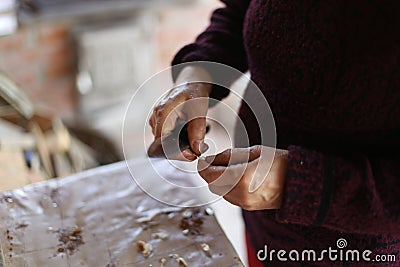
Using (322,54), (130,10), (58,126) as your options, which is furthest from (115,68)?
(322,54)

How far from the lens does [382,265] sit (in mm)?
726

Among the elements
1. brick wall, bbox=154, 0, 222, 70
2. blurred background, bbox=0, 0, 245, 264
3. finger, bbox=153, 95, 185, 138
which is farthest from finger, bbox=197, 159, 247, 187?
brick wall, bbox=154, 0, 222, 70

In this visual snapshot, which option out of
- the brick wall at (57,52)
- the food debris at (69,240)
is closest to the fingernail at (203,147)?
the food debris at (69,240)

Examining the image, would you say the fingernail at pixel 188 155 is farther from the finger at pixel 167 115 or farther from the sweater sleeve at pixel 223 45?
the sweater sleeve at pixel 223 45

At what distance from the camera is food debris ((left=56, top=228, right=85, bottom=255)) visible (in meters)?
0.71

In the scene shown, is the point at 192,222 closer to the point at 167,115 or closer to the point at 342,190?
the point at 167,115

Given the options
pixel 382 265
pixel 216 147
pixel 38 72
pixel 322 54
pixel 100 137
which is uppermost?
pixel 322 54

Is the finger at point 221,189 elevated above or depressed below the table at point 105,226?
above

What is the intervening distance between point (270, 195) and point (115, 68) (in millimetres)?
1364

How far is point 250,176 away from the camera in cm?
59

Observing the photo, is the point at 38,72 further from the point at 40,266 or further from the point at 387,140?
the point at 387,140

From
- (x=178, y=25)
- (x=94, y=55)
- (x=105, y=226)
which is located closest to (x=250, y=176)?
(x=105, y=226)

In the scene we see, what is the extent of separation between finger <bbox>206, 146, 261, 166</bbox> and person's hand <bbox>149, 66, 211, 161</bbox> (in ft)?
0.21

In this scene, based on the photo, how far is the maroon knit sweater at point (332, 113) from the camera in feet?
1.90
